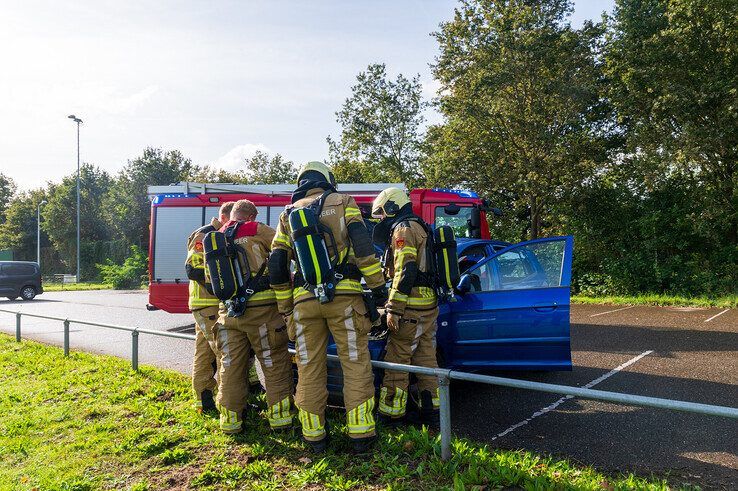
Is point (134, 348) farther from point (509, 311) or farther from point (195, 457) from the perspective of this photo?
point (509, 311)

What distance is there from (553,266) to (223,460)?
3.56 metres

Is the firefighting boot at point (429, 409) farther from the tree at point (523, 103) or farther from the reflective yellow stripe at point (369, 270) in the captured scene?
the tree at point (523, 103)

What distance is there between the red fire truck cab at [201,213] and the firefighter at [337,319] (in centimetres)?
556

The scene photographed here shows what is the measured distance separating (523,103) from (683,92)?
4902 mm

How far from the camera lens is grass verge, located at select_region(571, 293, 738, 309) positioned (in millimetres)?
13586

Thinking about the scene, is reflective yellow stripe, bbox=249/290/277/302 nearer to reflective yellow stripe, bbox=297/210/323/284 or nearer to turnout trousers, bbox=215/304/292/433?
turnout trousers, bbox=215/304/292/433

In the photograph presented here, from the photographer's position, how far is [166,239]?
32.4ft

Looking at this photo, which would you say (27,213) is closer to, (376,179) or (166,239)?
(376,179)

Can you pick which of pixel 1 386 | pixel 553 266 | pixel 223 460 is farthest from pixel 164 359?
pixel 553 266

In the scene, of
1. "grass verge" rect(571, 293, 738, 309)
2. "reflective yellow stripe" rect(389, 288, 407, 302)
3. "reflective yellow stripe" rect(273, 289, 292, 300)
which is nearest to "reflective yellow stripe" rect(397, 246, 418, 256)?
"reflective yellow stripe" rect(389, 288, 407, 302)

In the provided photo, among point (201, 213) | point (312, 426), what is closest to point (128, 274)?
point (201, 213)

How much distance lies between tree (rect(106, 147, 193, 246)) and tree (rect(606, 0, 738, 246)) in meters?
36.1

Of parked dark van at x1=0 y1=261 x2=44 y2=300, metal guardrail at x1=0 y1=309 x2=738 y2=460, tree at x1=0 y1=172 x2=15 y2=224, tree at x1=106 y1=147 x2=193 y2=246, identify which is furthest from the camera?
tree at x1=0 y1=172 x2=15 y2=224

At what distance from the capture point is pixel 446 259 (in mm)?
4684
